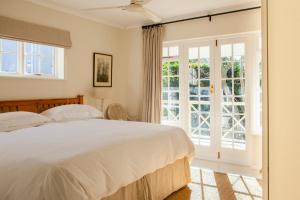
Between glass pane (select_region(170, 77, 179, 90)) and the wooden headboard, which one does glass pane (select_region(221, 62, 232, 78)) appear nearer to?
glass pane (select_region(170, 77, 179, 90))

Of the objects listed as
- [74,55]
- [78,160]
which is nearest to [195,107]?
[74,55]

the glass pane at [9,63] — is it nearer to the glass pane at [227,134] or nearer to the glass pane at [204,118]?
the glass pane at [204,118]

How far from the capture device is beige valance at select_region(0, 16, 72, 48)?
314cm

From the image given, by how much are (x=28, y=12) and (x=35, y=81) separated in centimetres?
99

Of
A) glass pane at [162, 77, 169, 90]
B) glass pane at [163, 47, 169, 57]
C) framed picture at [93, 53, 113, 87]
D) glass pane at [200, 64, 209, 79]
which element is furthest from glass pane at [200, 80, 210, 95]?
framed picture at [93, 53, 113, 87]

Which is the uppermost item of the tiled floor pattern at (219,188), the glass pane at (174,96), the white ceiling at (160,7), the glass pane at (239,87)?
the white ceiling at (160,7)

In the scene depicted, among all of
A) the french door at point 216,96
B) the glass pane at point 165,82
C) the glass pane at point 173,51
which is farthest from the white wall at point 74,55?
the french door at point 216,96

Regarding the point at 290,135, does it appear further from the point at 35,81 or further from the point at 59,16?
the point at 59,16

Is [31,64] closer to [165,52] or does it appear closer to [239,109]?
[165,52]

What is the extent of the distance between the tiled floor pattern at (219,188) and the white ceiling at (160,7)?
8.48 ft

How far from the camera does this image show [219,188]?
2.98 m

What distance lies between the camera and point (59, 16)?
385cm

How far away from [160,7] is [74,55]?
5.43ft

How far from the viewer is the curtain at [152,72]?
14.8 ft
